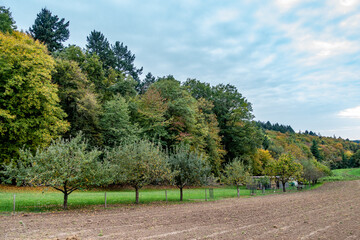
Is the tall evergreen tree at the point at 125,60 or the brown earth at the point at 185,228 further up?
the tall evergreen tree at the point at 125,60

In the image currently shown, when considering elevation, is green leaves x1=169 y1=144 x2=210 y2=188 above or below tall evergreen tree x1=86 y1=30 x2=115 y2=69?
below

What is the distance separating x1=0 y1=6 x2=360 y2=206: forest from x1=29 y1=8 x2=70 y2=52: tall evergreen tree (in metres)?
0.21

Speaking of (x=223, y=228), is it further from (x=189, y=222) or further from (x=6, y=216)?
(x=6, y=216)

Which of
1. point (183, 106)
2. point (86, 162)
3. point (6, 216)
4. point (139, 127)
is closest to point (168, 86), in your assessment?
point (183, 106)

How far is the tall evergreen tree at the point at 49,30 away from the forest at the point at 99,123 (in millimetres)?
207

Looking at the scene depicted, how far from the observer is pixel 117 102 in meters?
44.3

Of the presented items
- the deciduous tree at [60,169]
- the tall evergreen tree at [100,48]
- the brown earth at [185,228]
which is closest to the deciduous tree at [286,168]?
the brown earth at [185,228]

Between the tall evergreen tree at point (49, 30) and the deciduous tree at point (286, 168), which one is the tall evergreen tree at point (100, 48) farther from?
the deciduous tree at point (286, 168)

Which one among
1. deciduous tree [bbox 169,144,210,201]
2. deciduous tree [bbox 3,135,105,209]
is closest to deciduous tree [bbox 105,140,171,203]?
deciduous tree [bbox 3,135,105,209]

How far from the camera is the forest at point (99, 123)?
20.5m

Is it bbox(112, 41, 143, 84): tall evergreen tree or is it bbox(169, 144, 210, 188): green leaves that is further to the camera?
bbox(112, 41, 143, 84): tall evergreen tree

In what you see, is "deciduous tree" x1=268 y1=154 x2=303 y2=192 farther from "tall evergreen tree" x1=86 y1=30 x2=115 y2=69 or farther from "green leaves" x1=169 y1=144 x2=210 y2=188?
"tall evergreen tree" x1=86 y1=30 x2=115 y2=69

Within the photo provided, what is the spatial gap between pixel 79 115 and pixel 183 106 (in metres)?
18.6

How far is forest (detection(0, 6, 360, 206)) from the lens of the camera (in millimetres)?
20477
